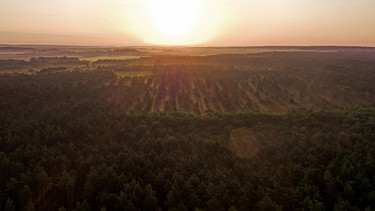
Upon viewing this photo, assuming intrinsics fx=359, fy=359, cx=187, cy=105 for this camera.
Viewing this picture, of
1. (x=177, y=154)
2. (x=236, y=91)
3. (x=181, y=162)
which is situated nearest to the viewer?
(x=181, y=162)

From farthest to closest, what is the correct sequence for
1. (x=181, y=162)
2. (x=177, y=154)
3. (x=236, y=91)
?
(x=236, y=91) < (x=177, y=154) < (x=181, y=162)

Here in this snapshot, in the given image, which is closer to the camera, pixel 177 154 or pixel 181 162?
pixel 181 162

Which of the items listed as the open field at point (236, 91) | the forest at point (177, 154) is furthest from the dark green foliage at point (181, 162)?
the open field at point (236, 91)

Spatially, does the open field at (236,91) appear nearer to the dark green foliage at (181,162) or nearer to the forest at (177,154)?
the forest at (177,154)

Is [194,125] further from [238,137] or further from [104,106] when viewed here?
[104,106]

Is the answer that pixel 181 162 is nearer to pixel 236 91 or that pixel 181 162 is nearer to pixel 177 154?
pixel 177 154

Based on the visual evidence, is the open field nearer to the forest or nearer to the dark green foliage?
the forest

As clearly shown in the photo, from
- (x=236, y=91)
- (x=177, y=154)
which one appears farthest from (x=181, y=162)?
(x=236, y=91)

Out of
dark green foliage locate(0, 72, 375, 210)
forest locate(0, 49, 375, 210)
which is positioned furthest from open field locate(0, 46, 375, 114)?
dark green foliage locate(0, 72, 375, 210)
